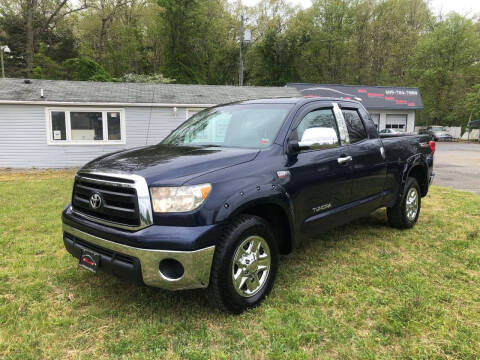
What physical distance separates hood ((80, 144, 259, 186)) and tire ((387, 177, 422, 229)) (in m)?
2.94

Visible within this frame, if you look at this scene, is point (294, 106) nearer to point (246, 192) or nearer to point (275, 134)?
point (275, 134)

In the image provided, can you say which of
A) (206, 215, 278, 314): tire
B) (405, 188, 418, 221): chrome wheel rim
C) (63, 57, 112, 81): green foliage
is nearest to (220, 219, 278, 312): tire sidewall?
(206, 215, 278, 314): tire

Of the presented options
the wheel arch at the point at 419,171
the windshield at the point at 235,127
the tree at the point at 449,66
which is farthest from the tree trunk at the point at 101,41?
the wheel arch at the point at 419,171

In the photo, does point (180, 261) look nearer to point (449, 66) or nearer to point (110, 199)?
point (110, 199)

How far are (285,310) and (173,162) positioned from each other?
1.56 metres

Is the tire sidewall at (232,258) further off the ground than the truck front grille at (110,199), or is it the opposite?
the truck front grille at (110,199)

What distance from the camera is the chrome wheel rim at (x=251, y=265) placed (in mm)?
2840

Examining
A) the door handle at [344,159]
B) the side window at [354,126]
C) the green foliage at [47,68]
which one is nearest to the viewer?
the door handle at [344,159]

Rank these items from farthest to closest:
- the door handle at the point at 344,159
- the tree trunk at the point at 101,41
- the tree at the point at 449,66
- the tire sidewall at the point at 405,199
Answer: the tree at the point at 449,66, the tree trunk at the point at 101,41, the tire sidewall at the point at 405,199, the door handle at the point at 344,159

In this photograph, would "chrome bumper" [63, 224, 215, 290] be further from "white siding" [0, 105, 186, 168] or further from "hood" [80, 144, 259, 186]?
"white siding" [0, 105, 186, 168]

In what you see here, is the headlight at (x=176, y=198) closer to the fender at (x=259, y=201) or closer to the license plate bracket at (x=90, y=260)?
the fender at (x=259, y=201)

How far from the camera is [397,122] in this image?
103 feet

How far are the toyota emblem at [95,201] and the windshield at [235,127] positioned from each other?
117cm

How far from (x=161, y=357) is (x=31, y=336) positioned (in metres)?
1.05
